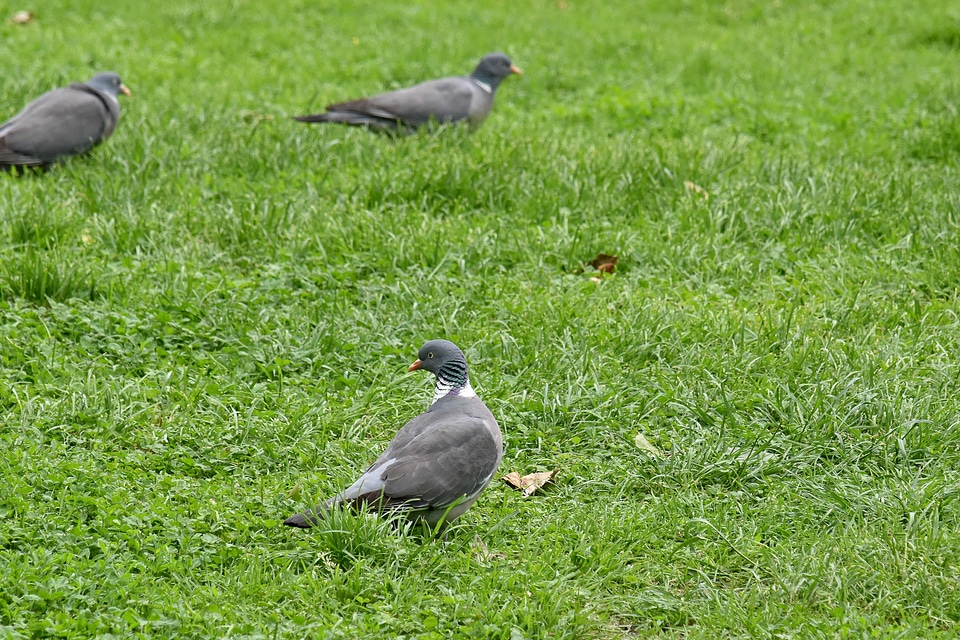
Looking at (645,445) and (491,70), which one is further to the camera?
(491,70)

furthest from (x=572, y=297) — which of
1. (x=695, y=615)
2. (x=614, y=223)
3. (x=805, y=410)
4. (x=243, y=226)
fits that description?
(x=695, y=615)

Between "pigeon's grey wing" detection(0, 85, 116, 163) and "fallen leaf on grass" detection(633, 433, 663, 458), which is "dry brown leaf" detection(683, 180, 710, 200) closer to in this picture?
"fallen leaf on grass" detection(633, 433, 663, 458)

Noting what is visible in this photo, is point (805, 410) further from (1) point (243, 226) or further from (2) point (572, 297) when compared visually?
(1) point (243, 226)

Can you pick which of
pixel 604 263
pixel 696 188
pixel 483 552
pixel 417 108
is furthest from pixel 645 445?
pixel 417 108

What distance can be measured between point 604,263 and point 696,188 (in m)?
1.14

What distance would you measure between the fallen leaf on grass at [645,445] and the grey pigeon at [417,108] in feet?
12.9

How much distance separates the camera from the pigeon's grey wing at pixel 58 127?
6.54 metres

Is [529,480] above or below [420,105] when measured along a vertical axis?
below

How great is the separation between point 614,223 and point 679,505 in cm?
256

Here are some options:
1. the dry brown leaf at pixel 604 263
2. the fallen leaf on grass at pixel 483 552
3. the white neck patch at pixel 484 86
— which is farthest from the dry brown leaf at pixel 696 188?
the fallen leaf on grass at pixel 483 552

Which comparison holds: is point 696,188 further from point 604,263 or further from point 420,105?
point 420,105

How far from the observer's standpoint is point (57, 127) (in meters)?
6.58

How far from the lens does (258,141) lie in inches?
271

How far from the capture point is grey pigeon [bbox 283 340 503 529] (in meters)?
3.46
